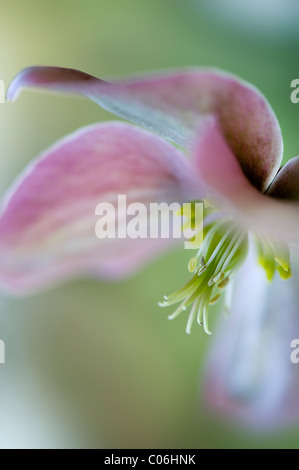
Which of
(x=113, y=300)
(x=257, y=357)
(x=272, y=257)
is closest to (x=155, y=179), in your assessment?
(x=272, y=257)

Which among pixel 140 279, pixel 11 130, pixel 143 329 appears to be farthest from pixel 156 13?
pixel 143 329

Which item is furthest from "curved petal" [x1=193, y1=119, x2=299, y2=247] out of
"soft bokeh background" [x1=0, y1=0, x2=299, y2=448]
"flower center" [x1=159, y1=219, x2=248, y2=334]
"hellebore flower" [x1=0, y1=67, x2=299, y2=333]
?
"soft bokeh background" [x1=0, y1=0, x2=299, y2=448]

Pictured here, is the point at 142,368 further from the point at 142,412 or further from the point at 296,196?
the point at 296,196

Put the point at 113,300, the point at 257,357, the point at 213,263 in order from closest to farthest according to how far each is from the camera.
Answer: the point at 213,263 → the point at 257,357 → the point at 113,300

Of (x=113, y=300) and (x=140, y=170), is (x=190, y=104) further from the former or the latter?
(x=113, y=300)

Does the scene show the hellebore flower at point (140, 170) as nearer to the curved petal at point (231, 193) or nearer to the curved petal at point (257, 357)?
the curved petal at point (231, 193)

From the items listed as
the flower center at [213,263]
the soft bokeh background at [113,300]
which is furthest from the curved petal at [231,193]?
the soft bokeh background at [113,300]
